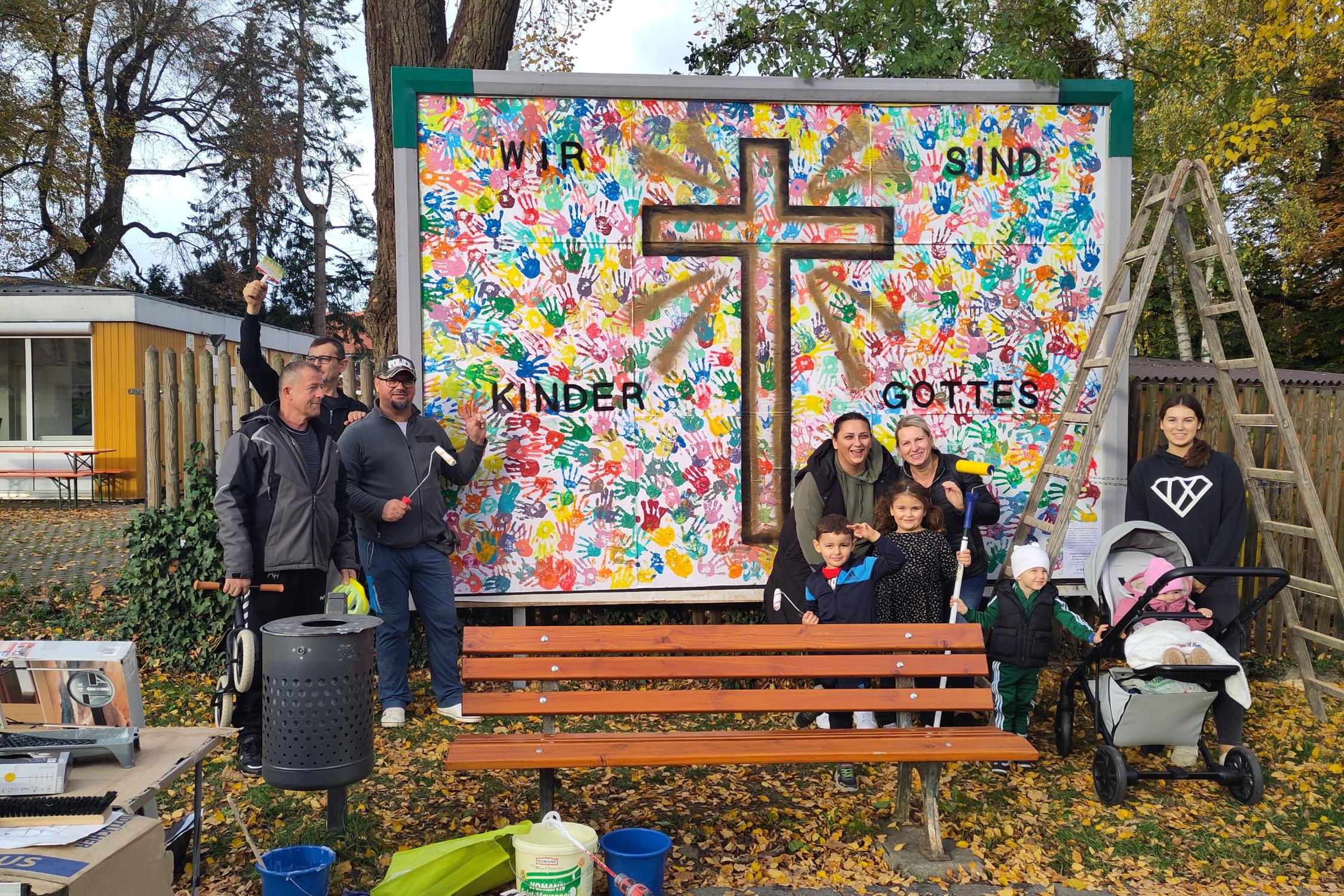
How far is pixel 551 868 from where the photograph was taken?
11.1ft

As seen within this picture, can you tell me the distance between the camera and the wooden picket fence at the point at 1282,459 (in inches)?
287

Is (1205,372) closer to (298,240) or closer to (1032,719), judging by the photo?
(1032,719)

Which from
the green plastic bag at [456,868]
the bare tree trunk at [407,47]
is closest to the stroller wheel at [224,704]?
the green plastic bag at [456,868]

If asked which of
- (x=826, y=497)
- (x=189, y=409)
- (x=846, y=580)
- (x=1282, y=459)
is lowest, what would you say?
(x=846, y=580)

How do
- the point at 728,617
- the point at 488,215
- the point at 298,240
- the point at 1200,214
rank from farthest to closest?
the point at 298,240, the point at 1200,214, the point at 728,617, the point at 488,215

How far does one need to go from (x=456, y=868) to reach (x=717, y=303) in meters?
3.82

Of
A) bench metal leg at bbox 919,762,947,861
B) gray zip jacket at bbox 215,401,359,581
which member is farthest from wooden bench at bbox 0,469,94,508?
bench metal leg at bbox 919,762,947,861

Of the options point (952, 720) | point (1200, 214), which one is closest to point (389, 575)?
point (952, 720)

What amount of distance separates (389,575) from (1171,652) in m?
4.11

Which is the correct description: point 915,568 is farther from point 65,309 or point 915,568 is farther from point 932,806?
point 65,309

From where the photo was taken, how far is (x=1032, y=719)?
6027 mm

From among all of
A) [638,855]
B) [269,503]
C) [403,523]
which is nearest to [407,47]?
[403,523]

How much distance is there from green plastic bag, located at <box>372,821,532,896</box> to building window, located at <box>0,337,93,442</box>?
54.5ft

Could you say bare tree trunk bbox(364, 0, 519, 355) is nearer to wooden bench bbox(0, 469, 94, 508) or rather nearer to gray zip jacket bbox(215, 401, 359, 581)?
gray zip jacket bbox(215, 401, 359, 581)
